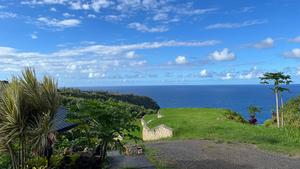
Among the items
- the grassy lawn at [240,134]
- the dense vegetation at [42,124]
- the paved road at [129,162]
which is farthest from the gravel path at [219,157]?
the dense vegetation at [42,124]

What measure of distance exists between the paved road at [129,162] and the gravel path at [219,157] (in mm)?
750

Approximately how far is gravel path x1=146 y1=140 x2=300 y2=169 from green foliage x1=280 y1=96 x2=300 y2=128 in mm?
8863

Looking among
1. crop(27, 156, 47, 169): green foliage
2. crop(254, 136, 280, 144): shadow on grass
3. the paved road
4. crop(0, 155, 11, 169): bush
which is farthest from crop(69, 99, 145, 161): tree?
crop(254, 136, 280, 144): shadow on grass

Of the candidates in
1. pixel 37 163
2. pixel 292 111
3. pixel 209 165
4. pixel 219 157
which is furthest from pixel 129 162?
pixel 292 111

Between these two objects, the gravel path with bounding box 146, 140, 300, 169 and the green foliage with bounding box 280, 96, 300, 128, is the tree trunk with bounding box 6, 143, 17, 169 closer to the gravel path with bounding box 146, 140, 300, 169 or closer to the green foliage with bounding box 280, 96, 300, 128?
the gravel path with bounding box 146, 140, 300, 169

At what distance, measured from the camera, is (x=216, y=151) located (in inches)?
559

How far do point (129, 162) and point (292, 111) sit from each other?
16246mm

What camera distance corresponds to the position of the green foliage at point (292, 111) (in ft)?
75.2

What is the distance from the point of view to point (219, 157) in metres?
13.0

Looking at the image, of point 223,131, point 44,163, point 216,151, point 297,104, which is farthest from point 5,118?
point 297,104

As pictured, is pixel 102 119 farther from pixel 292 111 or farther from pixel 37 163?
pixel 292 111

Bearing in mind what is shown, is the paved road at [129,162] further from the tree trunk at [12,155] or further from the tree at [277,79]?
the tree at [277,79]

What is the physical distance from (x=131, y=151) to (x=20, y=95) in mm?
6235

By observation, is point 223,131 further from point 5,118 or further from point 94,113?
point 5,118
